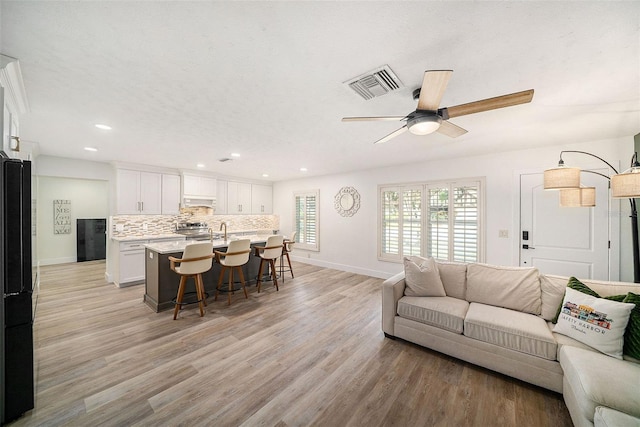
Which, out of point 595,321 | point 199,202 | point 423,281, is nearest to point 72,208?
point 199,202

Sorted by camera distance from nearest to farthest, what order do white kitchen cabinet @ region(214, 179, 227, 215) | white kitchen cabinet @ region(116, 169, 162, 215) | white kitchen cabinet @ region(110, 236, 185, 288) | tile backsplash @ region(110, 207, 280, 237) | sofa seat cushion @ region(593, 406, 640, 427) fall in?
1. sofa seat cushion @ region(593, 406, 640, 427)
2. white kitchen cabinet @ region(110, 236, 185, 288)
3. white kitchen cabinet @ region(116, 169, 162, 215)
4. tile backsplash @ region(110, 207, 280, 237)
5. white kitchen cabinet @ region(214, 179, 227, 215)

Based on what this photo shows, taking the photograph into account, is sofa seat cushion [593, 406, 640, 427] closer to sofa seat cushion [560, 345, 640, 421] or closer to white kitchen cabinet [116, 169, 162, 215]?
Answer: sofa seat cushion [560, 345, 640, 421]

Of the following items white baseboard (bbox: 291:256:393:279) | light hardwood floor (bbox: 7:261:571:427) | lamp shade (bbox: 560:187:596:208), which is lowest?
light hardwood floor (bbox: 7:261:571:427)

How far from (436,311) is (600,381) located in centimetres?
112

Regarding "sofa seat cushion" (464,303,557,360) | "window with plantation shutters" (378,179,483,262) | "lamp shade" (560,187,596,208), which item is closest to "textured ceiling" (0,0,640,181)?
"lamp shade" (560,187,596,208)

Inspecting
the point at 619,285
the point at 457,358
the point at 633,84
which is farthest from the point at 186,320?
the point at 633,84

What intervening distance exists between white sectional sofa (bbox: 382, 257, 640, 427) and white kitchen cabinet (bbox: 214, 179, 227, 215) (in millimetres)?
5223

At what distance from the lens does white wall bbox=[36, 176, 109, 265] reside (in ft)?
20.4

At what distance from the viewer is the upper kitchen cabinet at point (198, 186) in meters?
5.77

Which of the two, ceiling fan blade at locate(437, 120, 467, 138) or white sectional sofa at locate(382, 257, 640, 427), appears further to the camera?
ceiling fan blade at locate(437, 120, 467, 138)

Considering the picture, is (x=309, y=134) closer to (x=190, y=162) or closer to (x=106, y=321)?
(x=190, y=162)

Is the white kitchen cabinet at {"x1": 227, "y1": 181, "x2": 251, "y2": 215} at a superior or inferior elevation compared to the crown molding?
inferior

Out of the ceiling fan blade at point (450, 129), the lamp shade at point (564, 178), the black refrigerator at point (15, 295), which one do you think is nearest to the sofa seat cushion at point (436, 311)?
the lamp shade at point (564, 178)

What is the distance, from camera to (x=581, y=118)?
258cm
